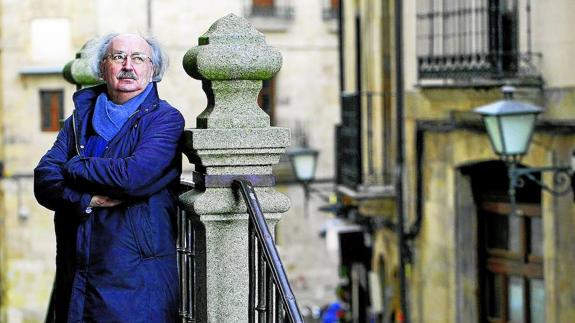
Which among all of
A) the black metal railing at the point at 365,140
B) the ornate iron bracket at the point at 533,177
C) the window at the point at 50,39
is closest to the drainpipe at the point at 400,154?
the black metal railing at the point at 365,140

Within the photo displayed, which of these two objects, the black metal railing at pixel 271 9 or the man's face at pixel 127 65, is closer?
the man's face at pixel 127 65

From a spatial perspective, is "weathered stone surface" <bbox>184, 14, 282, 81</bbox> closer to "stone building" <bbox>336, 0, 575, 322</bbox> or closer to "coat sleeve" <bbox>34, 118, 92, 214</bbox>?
"coat sleeve" <bbox>34, 118, 92, 214</bbox>

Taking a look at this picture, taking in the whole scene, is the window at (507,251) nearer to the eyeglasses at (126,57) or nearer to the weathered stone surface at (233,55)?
the weathered stone surface at (233,55)

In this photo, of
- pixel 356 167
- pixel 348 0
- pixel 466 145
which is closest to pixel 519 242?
pixel 466 145

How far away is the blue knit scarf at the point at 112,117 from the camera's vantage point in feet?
22.1

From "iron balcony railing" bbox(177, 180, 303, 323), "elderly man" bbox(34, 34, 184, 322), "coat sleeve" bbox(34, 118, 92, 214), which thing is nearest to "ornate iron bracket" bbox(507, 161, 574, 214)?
"iron balcony railing" bbox(177, 180, 303, 323)

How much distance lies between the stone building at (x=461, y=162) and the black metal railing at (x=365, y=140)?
3cm

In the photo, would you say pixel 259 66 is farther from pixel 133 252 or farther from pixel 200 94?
pixel 200 94

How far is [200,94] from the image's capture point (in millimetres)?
39281

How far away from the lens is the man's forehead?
6750mm

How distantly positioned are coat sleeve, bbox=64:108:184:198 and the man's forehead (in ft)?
0.98

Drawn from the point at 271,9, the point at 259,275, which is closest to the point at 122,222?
the point at 259,275

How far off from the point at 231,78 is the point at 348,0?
64.1 ft

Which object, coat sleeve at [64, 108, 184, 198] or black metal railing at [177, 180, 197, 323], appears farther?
black metal railing at [177, 180, 197, 323]
